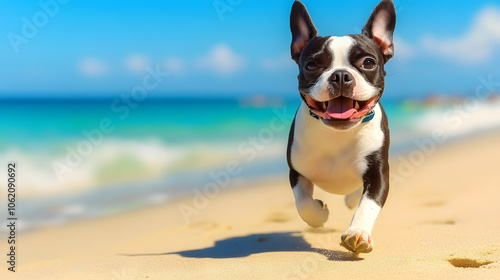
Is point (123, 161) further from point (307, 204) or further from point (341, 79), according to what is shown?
point (341, 79)

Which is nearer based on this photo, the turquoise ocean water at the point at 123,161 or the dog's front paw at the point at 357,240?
the dog's front paw at the point at 357,240

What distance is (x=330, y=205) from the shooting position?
630 cm

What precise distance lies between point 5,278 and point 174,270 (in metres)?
1.21

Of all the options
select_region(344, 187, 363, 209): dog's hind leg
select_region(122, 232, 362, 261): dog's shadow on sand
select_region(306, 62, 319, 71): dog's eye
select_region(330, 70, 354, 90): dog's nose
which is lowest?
select_region(122, 232, 362, 261): dog's shadow on sand

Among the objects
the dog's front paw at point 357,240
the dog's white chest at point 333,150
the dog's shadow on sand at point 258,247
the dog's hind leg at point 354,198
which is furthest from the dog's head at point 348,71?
the dog's hind leg at point 354,198

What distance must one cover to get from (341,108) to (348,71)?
24 cm

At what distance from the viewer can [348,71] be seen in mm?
3510

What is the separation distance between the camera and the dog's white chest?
3.84 meters

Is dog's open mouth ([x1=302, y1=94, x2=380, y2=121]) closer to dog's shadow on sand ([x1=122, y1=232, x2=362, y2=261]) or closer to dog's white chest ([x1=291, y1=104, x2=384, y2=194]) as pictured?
dog's white chest ([x1=291, y1=104, x2=384, y2=194])

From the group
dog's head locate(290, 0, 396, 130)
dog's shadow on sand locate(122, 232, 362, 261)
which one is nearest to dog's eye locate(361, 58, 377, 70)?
dog's head locate(290, 0, 396, 130)

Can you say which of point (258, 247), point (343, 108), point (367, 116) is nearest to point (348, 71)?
point (343, 108)

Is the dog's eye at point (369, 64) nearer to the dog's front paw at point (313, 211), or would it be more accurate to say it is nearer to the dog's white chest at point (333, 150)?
the dog's white chest at point (333, 150)

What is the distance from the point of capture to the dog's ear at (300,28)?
13.5ft

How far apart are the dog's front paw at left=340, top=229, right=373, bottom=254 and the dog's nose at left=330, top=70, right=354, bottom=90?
Answer: 895 millimetres
